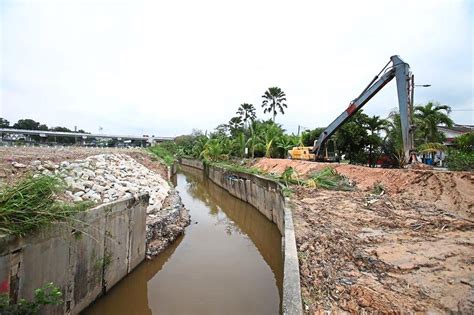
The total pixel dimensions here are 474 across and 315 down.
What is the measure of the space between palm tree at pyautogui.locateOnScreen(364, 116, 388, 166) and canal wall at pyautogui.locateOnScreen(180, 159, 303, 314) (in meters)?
11.9

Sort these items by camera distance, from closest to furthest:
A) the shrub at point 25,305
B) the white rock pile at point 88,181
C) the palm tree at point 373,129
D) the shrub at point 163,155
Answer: the shrub at point 25,305, the white rock pile at point 88,181, the palm tree at point 373,129, the shrub at point 163,155

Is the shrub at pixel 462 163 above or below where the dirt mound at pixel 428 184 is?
above

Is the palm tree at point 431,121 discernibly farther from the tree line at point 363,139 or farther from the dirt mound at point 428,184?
the dirt mound at point 428,184

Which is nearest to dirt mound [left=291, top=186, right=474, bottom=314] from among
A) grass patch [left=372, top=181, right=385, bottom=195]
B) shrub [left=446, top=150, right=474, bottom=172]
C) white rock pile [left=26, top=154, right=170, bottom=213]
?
grass patch [left=372, top=181, right=385, bottom=195]

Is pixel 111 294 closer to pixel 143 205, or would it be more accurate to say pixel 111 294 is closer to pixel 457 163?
pixel 143 205

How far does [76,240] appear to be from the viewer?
477 centimetres

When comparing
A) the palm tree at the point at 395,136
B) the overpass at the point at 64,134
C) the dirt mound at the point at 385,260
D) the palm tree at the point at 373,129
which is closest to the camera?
the dirt mound at the point at 385,260

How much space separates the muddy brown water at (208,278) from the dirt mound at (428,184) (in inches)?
174

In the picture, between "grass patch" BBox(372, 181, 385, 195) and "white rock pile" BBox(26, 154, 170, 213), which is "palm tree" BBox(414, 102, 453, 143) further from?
"white rock pile" BBox(26, 154, 170, 213)

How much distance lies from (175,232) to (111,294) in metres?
3.68

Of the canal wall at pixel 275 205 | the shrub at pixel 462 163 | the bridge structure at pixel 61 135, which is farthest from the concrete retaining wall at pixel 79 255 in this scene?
the bridge structure at pixel 61 135

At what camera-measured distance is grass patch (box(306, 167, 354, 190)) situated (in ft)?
37.9

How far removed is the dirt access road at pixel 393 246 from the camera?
3.67 metres

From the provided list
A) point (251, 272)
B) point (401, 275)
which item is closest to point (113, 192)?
point (251, 272)
